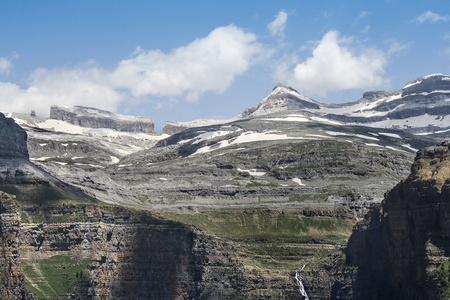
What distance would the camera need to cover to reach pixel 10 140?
587ft

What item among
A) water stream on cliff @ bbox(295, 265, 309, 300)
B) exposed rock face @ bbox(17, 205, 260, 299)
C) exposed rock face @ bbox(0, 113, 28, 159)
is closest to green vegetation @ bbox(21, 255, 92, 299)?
exposed rock face @ bbox(17, 205, 260, 299)

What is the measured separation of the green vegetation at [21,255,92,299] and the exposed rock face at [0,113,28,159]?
1073 inches

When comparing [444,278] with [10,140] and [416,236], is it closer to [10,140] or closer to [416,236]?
[416,236]

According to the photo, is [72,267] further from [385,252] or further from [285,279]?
[385,252]

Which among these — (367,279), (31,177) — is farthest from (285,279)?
(31,177)

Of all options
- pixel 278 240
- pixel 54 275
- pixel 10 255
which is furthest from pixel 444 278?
pixel 278 240

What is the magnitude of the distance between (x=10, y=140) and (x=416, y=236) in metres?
99.1

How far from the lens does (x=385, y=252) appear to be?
116188 millimetres

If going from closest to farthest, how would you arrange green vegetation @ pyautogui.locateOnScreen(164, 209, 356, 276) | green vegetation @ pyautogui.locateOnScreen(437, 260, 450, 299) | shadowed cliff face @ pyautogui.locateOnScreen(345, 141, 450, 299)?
green vegetation @ pyautogui.locateOnScreen(437, 260, 450, 299) → shadowed cliff face @ pyautogui.locateOnScreen(345, 141, 450, 299) → green vegetation @ pyautogui.locateOnScreen(164, 209, 356, 276)

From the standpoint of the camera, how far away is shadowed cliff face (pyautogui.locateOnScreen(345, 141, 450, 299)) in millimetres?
98000

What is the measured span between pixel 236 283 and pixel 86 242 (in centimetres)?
2774

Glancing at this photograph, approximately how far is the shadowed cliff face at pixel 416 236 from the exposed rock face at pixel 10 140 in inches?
3179

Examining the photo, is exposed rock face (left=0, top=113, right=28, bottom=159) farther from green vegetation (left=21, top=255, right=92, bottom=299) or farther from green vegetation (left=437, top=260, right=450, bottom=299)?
green vegetation (left=437, top=260, right=450, bottom=299)

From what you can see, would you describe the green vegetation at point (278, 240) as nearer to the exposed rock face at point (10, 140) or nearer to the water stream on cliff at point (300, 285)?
the water stream on cliff at point (300, 285)
